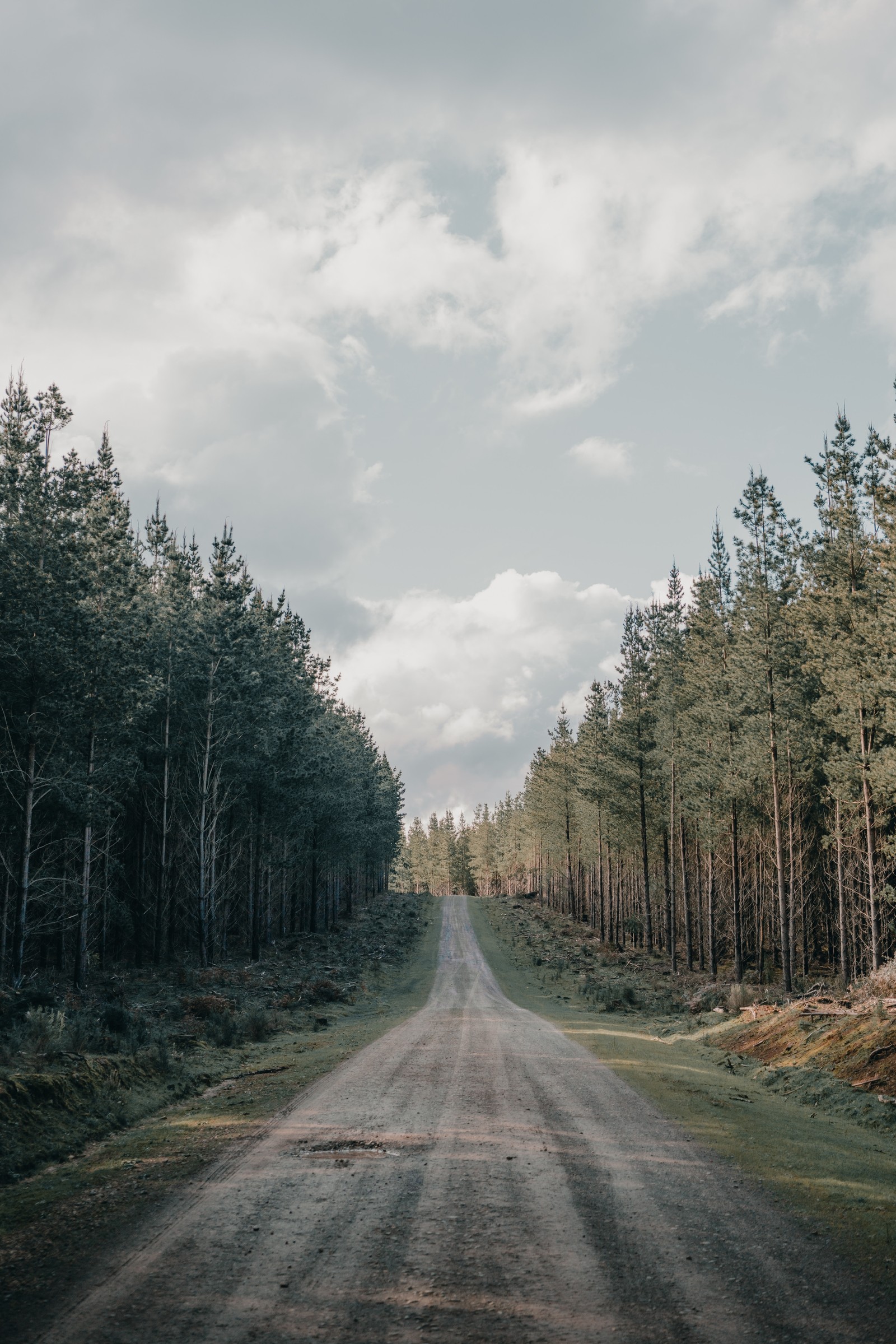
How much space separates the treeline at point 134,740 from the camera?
917 inches

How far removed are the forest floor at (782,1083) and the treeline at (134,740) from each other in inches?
642

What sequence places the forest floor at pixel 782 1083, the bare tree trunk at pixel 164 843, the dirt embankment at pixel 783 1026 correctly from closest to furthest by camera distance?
the forest floor at pixel 782 1083, the dirt embankment at pixel 783 1026, the bare tree trunk at pixel 164 843

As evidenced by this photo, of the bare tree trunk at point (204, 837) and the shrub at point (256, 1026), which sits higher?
the bare tree trunk at point (204, 837)

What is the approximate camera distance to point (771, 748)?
2930 centimetres

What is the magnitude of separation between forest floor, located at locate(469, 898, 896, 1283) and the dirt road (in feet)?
1.81

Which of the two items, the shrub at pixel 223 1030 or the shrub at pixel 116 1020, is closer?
the shrub at pixel 116 1020

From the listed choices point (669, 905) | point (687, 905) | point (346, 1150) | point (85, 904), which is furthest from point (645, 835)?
point (346, 1150)

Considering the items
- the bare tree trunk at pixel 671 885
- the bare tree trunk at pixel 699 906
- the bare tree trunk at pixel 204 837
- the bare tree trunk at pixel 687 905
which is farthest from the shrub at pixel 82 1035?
the bare tree trunk at pixel 699 906

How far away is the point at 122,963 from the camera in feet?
107

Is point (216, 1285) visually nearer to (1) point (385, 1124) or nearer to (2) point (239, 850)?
(1) point (385, 1124)

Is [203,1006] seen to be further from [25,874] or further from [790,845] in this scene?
[790,845]

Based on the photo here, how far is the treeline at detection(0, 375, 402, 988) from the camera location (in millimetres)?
23297

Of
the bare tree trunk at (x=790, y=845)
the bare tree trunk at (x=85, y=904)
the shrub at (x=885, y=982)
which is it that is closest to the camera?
the shrub at (x=885, y=982)

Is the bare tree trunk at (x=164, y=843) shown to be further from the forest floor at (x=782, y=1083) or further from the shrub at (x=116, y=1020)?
the shrub at (x=116, y=1020)
